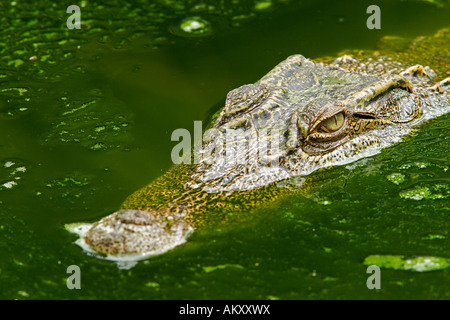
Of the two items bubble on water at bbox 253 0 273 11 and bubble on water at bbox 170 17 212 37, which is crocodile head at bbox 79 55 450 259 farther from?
bubble on water at bbox 253 0 273 11

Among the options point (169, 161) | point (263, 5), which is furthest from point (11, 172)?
point (263, 5)

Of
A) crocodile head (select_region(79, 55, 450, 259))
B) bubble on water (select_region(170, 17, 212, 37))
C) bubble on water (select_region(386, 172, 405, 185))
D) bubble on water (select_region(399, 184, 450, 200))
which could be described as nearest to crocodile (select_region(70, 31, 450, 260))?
crocodile head (select_region(79, 55, 450, 259))

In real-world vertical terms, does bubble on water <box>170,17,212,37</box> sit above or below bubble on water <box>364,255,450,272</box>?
above

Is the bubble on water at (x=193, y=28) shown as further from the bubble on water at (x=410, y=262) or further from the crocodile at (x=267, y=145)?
the bubble on water at (x=410, y=262)

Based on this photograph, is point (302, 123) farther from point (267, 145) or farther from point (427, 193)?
point (427, 193)

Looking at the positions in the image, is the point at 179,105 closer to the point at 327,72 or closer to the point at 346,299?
the point at 327,72
